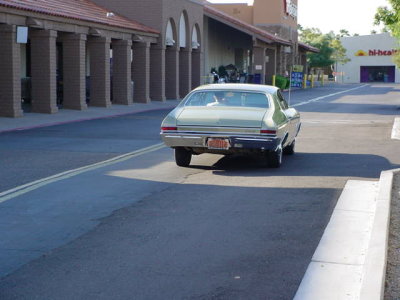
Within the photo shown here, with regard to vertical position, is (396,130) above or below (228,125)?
below

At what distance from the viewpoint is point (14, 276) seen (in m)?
6.37

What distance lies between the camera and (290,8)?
70938 mm

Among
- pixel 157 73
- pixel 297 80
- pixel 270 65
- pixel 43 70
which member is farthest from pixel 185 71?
pixel 270 65

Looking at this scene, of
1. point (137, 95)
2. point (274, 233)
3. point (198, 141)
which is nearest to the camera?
point (274, 233)

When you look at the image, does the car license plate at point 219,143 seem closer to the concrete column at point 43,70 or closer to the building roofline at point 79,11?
the building roofline at point 79,11

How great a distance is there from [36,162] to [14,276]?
7779 mm

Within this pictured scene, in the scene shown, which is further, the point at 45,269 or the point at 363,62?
the point at 363,62

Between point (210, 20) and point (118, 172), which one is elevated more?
point (210, 20)

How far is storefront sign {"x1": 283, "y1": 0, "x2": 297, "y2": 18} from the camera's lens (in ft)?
224

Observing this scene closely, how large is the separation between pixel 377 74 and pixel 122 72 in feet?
272

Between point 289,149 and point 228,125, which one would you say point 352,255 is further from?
point 289,149

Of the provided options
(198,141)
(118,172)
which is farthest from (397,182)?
(118,172)

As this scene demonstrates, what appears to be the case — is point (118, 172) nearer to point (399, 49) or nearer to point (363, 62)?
Result: point (399, 49)

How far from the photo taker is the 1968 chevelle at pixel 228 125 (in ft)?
40.4
